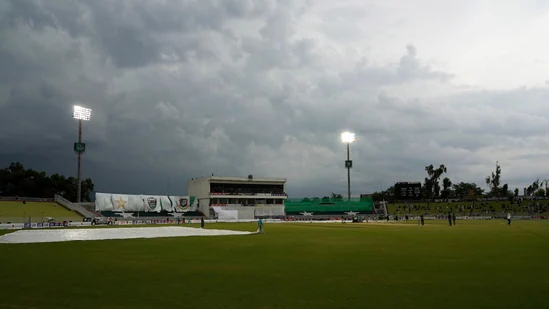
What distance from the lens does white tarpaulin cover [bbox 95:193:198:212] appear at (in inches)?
3541

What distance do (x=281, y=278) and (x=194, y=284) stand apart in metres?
2.89

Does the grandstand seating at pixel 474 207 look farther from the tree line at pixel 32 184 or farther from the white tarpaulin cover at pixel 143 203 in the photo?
the tree line at pixel 32 184

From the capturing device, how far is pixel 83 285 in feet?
42.4

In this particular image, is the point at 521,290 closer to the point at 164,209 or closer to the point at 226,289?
the point at 226,289

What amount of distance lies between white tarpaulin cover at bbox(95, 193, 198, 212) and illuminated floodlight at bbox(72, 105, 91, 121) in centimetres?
1605

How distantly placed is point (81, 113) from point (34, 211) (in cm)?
2205

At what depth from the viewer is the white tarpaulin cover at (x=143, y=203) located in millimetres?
89938

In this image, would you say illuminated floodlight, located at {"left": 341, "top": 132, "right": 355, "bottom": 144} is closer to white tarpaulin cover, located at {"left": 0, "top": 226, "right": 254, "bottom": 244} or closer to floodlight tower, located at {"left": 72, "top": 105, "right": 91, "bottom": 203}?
floodlight tower, located at {"left": 72, "top": 105, "right": 91, "bottom": 203}

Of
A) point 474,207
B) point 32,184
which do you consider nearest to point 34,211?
point 32,184

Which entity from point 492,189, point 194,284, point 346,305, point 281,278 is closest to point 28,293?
point 194,284

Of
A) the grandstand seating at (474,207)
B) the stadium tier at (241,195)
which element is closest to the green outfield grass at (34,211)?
the stadium tier at (241,195)

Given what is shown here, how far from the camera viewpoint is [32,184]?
4222 inches

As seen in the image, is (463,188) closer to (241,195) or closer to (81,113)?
(241,195)

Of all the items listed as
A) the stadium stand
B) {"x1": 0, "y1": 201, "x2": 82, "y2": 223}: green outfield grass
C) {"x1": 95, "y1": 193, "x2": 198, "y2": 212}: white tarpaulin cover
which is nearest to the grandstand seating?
the stadium stand
